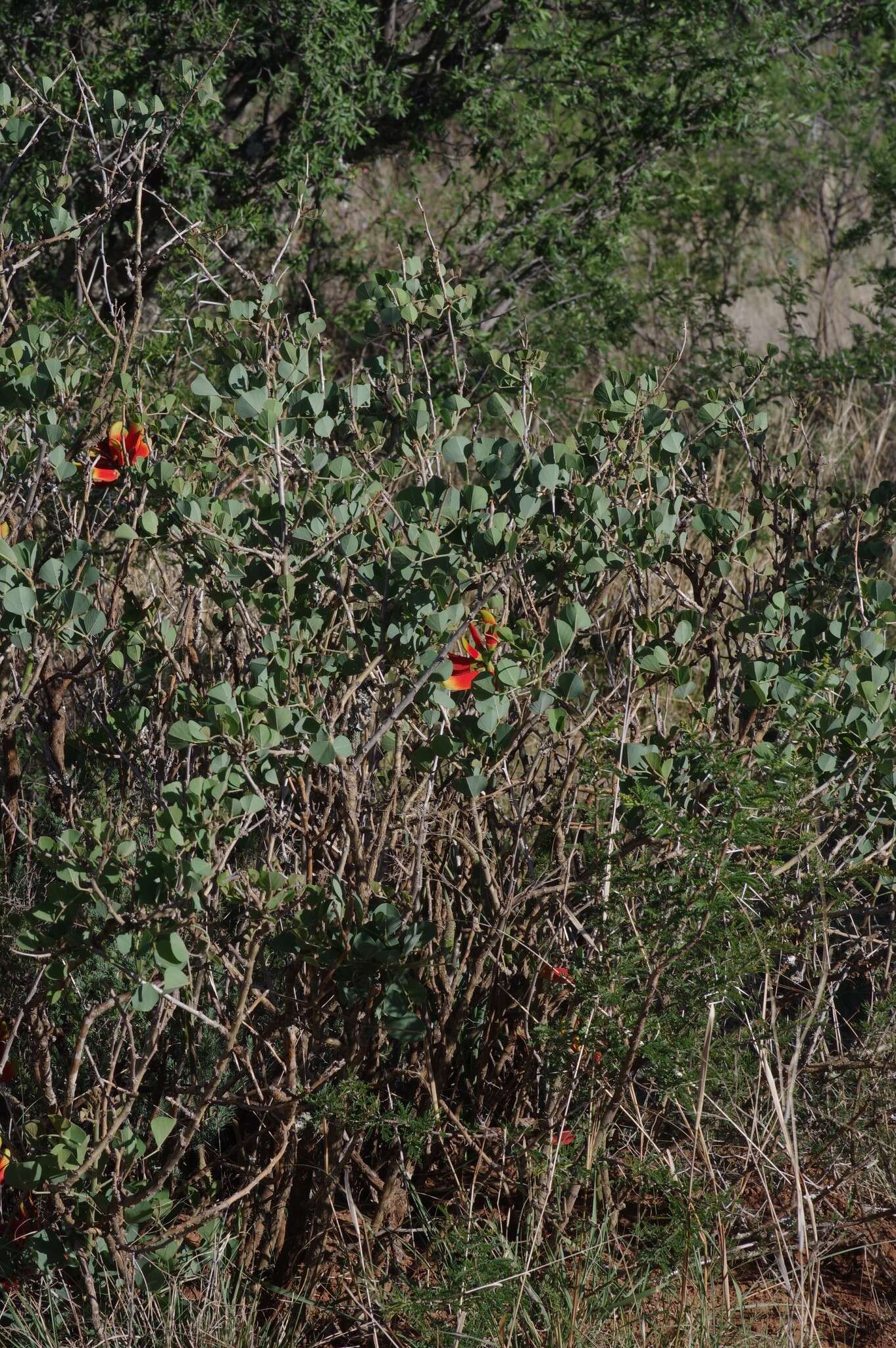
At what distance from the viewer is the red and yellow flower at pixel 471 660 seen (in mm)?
1846

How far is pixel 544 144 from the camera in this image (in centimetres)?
644

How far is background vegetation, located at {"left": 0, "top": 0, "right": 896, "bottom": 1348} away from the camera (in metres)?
1.80

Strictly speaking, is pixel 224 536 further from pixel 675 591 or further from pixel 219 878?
pixel 675 591

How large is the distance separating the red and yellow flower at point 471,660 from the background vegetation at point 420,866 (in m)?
0.01

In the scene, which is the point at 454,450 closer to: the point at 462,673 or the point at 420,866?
the point at 462,673

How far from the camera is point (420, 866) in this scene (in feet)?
6.04

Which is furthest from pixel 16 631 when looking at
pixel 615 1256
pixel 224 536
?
pixel 615 1256

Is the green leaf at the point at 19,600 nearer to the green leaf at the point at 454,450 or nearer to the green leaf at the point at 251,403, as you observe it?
the green leaf at the point at 251,403

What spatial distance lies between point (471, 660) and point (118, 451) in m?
0.74

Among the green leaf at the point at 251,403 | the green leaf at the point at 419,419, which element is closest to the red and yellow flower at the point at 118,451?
the green leaf at the point at 251,403

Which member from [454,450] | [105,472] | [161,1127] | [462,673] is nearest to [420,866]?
[462,673]

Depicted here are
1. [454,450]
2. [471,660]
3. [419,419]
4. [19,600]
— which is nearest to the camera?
[19,600]

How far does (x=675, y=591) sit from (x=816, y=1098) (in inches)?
35.0

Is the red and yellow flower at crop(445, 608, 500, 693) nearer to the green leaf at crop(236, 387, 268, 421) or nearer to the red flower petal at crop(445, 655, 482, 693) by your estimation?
the red flower petal at crop(445, 655, 482, 693)
